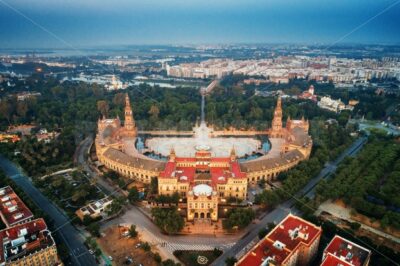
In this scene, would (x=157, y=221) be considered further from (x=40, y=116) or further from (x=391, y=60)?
(x=391, y=60)

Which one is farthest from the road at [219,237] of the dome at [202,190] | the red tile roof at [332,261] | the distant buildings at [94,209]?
Result: the red tile roof at [332,261]

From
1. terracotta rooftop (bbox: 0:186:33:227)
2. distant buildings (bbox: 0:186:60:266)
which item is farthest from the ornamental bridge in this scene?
distant buildings (bbox: 0:186:60:266)

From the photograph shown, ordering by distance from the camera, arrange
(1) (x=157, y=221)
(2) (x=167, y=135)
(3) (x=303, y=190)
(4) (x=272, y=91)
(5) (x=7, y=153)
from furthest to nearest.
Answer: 1. (4) (x=272, y=91)
2. (2) (x=167, y=135)
3. (5) (x=7, y=153)
4. (3) (x=303, y=190)
5. (1) (x=157, y=221)

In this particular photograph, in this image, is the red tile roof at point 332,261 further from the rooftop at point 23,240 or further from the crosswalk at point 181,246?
the rooftop at point 23,240

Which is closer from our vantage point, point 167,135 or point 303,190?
point 303,190

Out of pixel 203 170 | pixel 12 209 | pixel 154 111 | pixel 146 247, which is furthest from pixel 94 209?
pixel 154 111

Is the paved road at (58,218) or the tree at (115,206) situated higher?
the tree at (115,206)

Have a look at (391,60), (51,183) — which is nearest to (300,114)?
(51,183)
